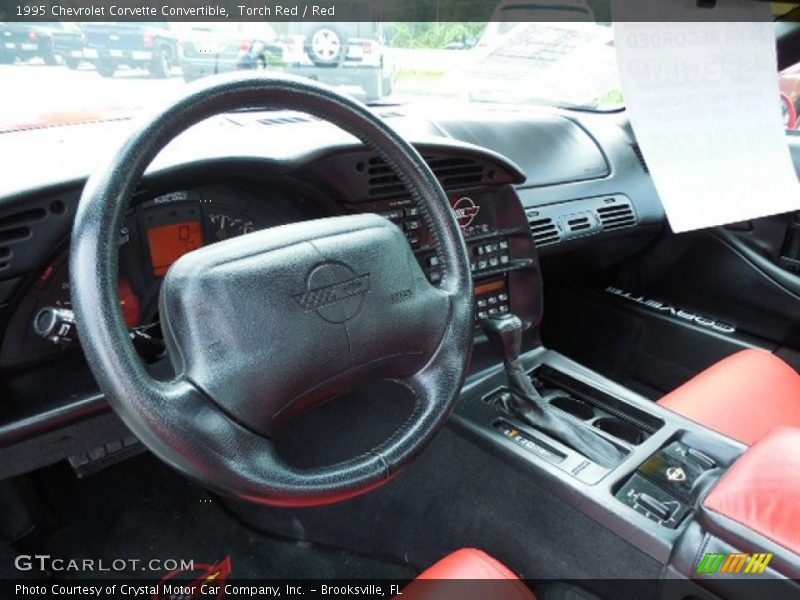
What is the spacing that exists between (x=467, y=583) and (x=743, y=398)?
0.76 meters

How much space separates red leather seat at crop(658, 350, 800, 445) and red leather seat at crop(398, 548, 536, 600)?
504 mm

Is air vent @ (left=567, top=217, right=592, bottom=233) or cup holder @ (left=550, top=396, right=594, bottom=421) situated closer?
cup holder @ (left=550, top=396, right=594, bottom=421)

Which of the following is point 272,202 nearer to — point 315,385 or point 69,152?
point 69,152

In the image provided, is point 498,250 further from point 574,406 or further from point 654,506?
point 654,506

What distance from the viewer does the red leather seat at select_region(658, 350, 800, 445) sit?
4.34 feet

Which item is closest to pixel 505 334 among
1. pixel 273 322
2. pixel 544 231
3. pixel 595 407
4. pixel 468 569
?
pixel 595 407

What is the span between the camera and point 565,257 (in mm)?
1985

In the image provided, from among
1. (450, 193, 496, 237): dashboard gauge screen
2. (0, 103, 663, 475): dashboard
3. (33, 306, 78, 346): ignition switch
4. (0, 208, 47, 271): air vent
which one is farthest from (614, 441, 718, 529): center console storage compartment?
(0, 208, 47, 271): air vent

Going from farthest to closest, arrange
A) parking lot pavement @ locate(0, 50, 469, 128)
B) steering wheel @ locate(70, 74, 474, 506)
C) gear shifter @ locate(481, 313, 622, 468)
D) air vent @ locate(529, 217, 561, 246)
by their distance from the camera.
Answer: air vent @ locate(529, 217, 561, 246), parking lot pavement @ locate(0, 50, 469, 128), gear shifter @ locate(481, 313, 622, 468), steering wheel @ locate(70, 74, 474, 506)

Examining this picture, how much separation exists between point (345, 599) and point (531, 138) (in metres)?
1.26

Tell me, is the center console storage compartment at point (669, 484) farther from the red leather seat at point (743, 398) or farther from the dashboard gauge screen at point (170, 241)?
the dashboard gauge screen at point (170, 241)

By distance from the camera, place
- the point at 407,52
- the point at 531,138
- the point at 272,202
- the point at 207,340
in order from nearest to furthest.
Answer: the point at 207,340, the point at 272,202, the point at 407,52, the point at 531,138

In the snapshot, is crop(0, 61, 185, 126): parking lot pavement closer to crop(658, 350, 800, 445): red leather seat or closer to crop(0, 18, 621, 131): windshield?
crop(0, 18, 621, 131): windshield

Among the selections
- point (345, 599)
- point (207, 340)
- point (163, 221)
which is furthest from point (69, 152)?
point (345, 599)
